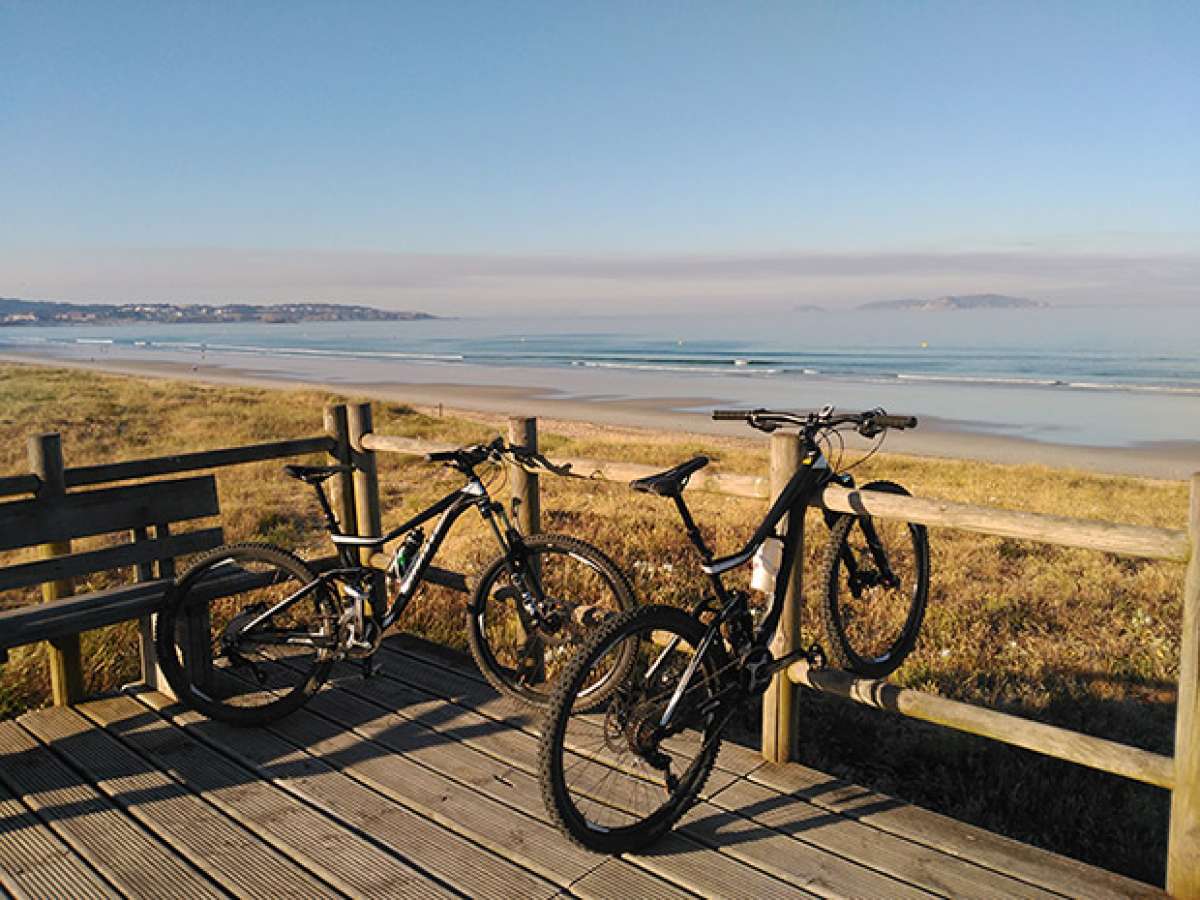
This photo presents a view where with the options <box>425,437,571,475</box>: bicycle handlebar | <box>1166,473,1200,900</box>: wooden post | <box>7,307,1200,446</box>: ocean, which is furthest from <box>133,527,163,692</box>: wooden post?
<box>7,307,1200,446</box>: ocean

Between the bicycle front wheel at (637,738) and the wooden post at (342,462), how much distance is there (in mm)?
2624

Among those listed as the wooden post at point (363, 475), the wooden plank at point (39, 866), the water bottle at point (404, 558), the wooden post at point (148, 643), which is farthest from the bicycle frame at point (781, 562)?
the wooden post at point (148, 643)

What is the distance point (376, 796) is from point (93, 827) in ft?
3.41

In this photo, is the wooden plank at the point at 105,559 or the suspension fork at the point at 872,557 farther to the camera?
the suspension fork at the point at 872,557

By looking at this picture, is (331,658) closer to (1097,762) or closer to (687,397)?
(1097,762)

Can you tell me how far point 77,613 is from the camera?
13.5 feet

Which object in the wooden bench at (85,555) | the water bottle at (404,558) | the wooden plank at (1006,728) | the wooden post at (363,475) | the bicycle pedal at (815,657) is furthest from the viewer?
the wooden post at (363,475)

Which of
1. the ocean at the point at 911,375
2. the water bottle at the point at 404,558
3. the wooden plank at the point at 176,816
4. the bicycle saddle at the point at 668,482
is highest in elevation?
the bicycle saddle at the point at 668,482

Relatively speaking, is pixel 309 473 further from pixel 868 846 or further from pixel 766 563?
pixel 868 846

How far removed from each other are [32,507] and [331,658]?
152cm

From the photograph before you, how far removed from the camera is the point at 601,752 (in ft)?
13.2

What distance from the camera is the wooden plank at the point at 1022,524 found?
2.92 m

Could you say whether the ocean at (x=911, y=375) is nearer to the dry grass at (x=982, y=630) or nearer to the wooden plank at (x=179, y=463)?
the dry grass at (x=982, y=630)

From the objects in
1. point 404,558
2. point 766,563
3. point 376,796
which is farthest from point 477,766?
point 766,563
